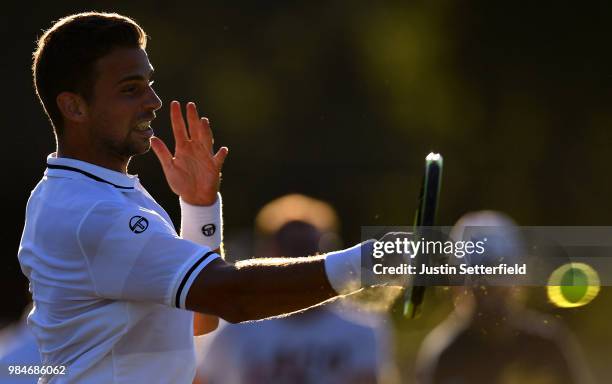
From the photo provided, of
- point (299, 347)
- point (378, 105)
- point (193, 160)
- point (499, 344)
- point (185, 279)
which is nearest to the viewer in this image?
point (185, 279)

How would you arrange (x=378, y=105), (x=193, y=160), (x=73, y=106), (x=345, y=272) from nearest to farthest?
(x=345, y=272) < (x=73, y=106) < (x=193, y=160) < (x=378, y=105)

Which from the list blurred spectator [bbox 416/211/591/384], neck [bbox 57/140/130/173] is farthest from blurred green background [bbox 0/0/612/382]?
neck [bbox 57/140/130/173]

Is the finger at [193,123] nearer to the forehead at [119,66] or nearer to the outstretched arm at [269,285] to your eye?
the forehead at [119,66]

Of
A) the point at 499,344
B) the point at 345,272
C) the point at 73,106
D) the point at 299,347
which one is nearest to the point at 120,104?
the point at 73,106

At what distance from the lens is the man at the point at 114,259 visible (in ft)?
10.0

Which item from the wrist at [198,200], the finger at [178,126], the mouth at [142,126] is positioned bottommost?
the wrist at [198,200]

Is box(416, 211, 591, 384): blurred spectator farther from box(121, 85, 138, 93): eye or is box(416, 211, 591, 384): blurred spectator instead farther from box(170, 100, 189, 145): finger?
box(121, 85, 138, 93): eye

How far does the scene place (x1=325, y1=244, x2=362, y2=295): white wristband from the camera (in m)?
2.95

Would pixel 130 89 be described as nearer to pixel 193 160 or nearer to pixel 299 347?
pixel 193 160

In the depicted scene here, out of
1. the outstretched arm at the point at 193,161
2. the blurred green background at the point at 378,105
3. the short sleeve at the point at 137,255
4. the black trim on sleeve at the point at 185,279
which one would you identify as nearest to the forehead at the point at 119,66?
the short sleeve at the point at 137,255

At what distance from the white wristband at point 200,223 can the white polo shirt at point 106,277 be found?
23.6 inches

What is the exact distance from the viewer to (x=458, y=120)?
39.2 feet

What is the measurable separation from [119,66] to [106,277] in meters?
0.73

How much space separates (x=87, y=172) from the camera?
3.38 meters
